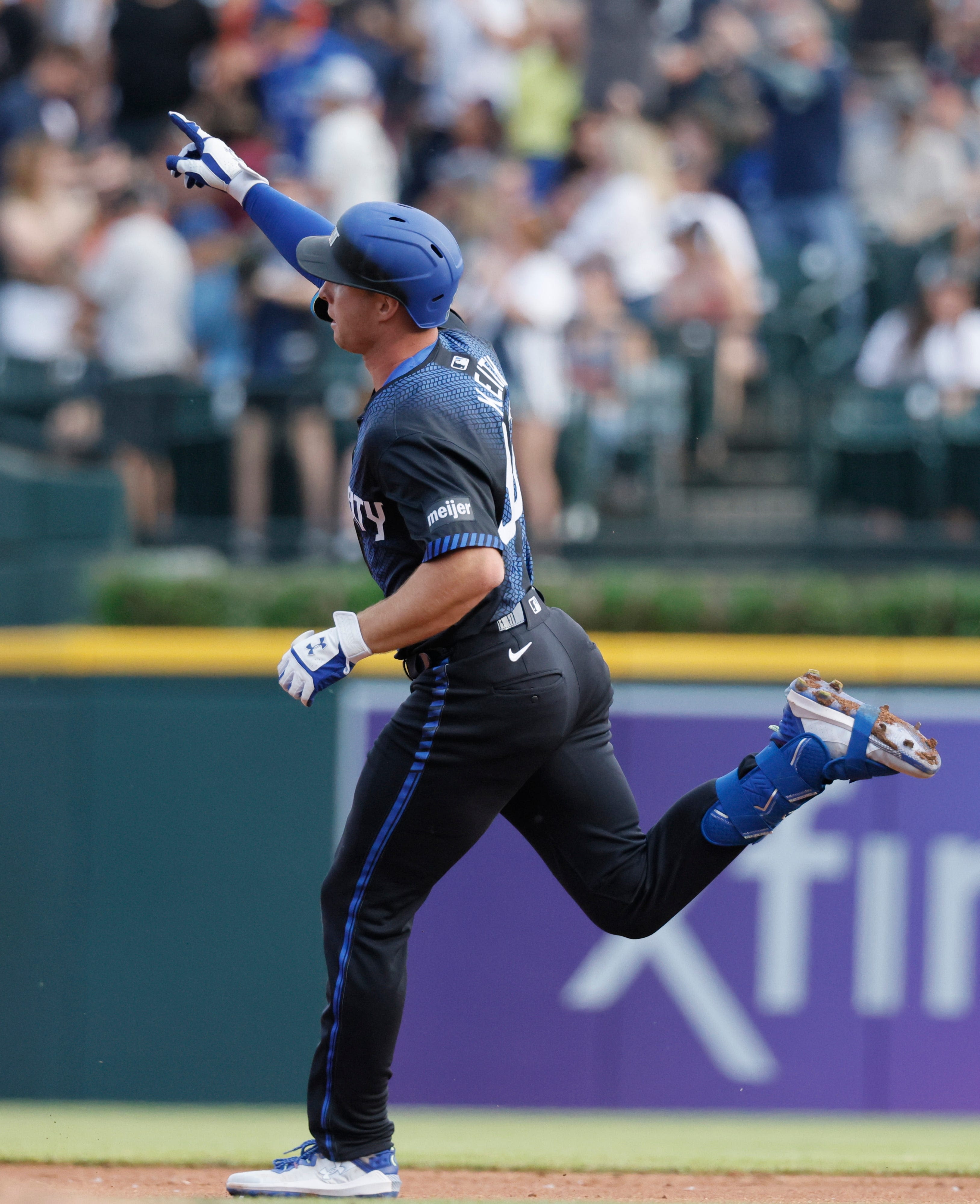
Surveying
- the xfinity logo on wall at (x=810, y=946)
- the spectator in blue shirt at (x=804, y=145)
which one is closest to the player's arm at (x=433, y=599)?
the xfinity logo on wall at (x=810, y=946)

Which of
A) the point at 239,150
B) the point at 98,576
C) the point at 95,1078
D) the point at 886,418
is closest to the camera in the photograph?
the point at 95,1078

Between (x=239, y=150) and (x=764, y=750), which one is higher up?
(x=239, y=150)

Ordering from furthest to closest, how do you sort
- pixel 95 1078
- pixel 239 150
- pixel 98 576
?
pixel 239 150 < pixel 98 576 < pixel 95 1078

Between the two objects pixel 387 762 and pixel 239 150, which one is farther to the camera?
pixel 239 150

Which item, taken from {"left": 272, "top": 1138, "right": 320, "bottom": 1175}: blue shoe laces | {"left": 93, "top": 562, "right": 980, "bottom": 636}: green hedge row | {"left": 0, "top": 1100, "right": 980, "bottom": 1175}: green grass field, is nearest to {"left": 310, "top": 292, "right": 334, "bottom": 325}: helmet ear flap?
{"left": 272, "top": 1138, "right": 320, "bottom": 1175}: blue shoe laces

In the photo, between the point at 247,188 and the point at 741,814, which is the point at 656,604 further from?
the point at 247,188

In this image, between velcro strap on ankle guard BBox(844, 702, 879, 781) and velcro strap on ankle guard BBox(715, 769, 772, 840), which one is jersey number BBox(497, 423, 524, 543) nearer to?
velcro strap on ankle guard BBox(715, 769, 772, 840)

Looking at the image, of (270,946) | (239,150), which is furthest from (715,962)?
(239,150)

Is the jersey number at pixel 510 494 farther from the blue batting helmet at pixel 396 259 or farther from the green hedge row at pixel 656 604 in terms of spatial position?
the green hedge row at pixel 656 604

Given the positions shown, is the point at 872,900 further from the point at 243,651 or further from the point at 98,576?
the point at 98,576

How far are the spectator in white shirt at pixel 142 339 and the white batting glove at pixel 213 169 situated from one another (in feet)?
9.89

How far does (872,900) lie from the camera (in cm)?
515

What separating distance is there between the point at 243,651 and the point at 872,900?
2.30 metres

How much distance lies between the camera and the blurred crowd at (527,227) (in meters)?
6.92
